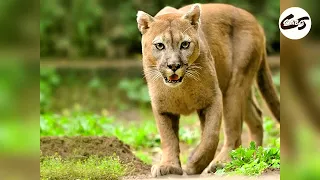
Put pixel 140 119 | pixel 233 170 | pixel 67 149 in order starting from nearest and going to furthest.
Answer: pixel 233 170
pixel 67 149
pixel 140 119

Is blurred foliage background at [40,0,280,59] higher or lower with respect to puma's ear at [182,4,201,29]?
lower

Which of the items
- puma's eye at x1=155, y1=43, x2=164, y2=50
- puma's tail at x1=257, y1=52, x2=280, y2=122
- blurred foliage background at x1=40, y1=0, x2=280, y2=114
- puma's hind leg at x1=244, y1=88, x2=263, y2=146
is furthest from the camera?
blurred foliage background at x1=40, y1=0, x2=280, y2=114

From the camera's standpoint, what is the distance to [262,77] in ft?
25.2

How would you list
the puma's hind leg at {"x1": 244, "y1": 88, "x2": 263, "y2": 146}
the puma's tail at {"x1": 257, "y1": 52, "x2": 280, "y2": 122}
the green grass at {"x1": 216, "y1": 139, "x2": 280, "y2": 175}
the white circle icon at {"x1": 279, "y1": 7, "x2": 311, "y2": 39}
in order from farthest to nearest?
the puma's hind leg at {"x1": 244, "y1": 88, "x2": 263, "y2": 146}
the puma's tail at {"x1": 257, "y1": 52, "x2": 280, "y2": 122}
the green grass at {"x1": 216, "y1": 139, "x2": 280, "y2": 175}
the white circle icon at {"x1": 279, "y1": 7, "x2": 311, "y2": 39}

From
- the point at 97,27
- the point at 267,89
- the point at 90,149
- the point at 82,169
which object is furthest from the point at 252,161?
the point at 97,27

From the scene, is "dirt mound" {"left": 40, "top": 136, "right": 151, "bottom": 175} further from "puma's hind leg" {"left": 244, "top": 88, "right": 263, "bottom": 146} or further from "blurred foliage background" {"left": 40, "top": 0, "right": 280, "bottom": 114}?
"blurred foliage background" {"left": 40, "top": 0, "right": 280, "bottom": 114}

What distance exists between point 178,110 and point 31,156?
2111 mm

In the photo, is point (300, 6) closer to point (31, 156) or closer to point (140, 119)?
point (31, 156)

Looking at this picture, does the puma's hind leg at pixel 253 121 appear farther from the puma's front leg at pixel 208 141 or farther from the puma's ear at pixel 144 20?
the puma's ear at pixel 144 20

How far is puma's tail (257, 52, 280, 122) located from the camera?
299 inches

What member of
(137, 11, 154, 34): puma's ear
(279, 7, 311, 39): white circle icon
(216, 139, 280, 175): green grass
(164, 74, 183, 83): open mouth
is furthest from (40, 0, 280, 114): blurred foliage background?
(279, 7, 311, 39): white circle icon

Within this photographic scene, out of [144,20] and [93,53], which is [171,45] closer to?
[144,20]

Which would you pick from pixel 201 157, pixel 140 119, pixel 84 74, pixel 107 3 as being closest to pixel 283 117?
pixel 201 157

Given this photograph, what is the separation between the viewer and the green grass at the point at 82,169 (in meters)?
5.73
